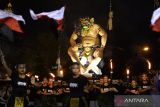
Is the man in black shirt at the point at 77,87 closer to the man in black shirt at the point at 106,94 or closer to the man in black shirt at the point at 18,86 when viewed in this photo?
the man in black shirt at the point at 18,86

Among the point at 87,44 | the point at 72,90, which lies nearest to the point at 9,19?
the point at 72,90

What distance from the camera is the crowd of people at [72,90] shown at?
34.6 feet

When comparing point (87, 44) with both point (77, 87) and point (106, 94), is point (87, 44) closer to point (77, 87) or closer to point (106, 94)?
point (106, 94)

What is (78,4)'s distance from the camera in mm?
27125

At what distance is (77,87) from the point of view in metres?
11.9

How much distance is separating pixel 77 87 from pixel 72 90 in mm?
200

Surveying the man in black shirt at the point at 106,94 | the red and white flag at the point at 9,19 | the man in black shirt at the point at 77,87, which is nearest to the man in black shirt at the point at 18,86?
the man in black shirt at the point at 77,87

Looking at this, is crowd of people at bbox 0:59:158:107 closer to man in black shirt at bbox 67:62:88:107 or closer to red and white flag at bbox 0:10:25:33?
man in black shirt at bbox 67:62:88:107

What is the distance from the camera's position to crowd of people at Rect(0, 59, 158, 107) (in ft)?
34.6

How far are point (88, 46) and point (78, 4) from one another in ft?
10.8

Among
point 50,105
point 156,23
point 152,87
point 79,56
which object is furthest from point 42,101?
point 79,56

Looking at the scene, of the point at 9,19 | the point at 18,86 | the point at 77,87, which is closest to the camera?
the point at 18,86

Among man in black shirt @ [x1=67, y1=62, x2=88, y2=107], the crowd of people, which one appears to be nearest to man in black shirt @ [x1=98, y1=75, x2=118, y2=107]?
the crowd of people

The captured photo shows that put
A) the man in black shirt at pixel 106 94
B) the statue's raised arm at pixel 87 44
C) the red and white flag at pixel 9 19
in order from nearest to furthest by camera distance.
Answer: the red and white flag at pixel 9 19
the man in black shirt at pixel 106 94
the statue's raised arm at pixel 87 44
